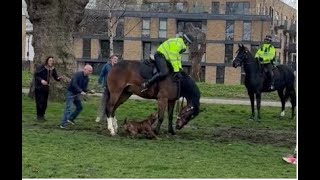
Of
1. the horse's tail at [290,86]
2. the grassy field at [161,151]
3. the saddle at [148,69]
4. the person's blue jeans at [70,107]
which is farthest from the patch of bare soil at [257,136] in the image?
the horse's tail at [290,86]

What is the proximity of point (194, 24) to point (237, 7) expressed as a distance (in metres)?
3.99

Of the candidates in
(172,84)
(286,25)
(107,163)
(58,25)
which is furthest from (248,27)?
(107,163)

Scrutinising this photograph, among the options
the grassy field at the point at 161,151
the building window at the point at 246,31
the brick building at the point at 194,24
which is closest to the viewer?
the grassy field at the point at 161,151

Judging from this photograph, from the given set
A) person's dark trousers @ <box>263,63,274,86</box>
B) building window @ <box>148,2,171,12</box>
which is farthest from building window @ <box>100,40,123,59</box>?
person's dark trousers @ <box>263,63,274,86</box>

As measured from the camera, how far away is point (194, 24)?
48.1 meters

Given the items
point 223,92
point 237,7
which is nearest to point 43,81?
point 223,92

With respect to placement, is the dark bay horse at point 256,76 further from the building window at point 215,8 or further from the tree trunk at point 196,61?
the building window at point 215,8

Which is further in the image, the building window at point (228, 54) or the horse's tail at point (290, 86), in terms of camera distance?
the building window at point (228, 54)

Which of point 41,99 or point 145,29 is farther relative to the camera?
point 145,29

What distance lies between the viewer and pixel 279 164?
9.51 m

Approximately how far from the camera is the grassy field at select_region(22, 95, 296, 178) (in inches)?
335

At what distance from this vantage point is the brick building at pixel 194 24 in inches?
1810

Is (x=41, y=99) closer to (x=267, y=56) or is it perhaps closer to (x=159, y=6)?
(x=267, y=56)
